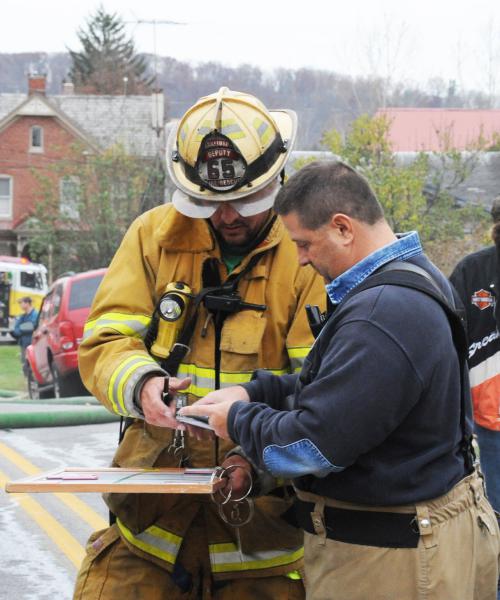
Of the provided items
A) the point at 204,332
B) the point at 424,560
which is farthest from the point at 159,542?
the point at 424,560

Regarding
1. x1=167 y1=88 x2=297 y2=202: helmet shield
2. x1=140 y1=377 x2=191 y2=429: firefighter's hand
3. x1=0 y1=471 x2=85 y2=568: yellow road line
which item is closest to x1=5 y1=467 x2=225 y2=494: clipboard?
x1=140 y1=377 x2=191 y2=429: firefighter's hand

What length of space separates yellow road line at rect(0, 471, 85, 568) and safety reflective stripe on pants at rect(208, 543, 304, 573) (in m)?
2.55

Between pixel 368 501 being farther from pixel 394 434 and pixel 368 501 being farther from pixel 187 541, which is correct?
pixel 187 541

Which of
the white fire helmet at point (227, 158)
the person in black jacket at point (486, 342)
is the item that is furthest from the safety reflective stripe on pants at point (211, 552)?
the person in black jacket at point (486, 342)

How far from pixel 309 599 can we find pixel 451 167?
22.7 m

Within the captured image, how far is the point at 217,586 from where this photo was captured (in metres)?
3.32

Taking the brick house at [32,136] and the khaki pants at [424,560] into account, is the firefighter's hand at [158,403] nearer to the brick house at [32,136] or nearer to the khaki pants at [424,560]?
the khaki pants at [424,560]

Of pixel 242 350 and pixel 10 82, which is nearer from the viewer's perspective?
pixel 242 350

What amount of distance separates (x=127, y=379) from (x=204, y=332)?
31 centimetres

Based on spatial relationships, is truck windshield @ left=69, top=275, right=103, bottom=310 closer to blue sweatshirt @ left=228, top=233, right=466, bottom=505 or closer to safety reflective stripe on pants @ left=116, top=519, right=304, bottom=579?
safety reflective stripe on pants @ left=116, top=519, right=304, bottom=579

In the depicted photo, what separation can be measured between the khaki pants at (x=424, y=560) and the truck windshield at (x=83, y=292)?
12387 millimetres

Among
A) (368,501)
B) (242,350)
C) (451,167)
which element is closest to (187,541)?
(242,350)

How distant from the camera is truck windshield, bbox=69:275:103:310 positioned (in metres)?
14.9

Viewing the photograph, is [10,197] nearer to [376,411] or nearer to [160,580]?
[160,580]
